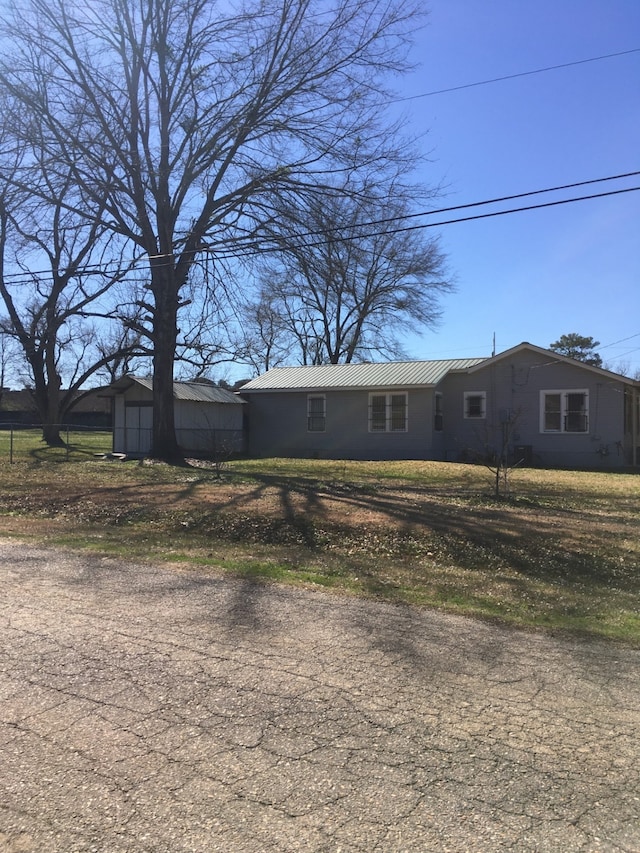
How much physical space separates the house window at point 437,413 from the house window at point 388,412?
3.66 ft

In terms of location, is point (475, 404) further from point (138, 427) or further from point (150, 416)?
point (138, 427)

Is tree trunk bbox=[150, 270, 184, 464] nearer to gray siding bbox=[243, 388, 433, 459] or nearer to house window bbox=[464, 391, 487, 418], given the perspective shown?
gray siding bbox=[243, 388, 433, 459]

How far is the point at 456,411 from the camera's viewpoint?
25969mm

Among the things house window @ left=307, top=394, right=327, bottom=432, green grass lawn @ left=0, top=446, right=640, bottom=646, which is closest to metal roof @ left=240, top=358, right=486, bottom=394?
house window @ left=307, top=394, right=327, bottom=432

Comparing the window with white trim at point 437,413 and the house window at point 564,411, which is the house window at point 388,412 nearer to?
the window with white trim at point 437,413

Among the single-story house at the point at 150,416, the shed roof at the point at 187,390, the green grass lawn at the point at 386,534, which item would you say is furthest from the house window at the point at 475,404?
the shed roof at the point at 187,390

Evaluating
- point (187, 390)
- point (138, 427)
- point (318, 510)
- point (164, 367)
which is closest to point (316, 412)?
point (187, 390)

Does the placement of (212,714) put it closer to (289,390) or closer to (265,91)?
(265,91)

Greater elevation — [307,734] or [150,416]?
[150,416]

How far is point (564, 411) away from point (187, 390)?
1527 centimetres

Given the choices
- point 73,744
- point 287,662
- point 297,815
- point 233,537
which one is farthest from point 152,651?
point 233,537

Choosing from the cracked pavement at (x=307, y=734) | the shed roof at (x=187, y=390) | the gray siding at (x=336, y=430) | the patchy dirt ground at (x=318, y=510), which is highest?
the shed roof at (x=187, y=390)

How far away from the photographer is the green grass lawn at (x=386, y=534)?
22.7ft

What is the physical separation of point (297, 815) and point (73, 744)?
1301mm
